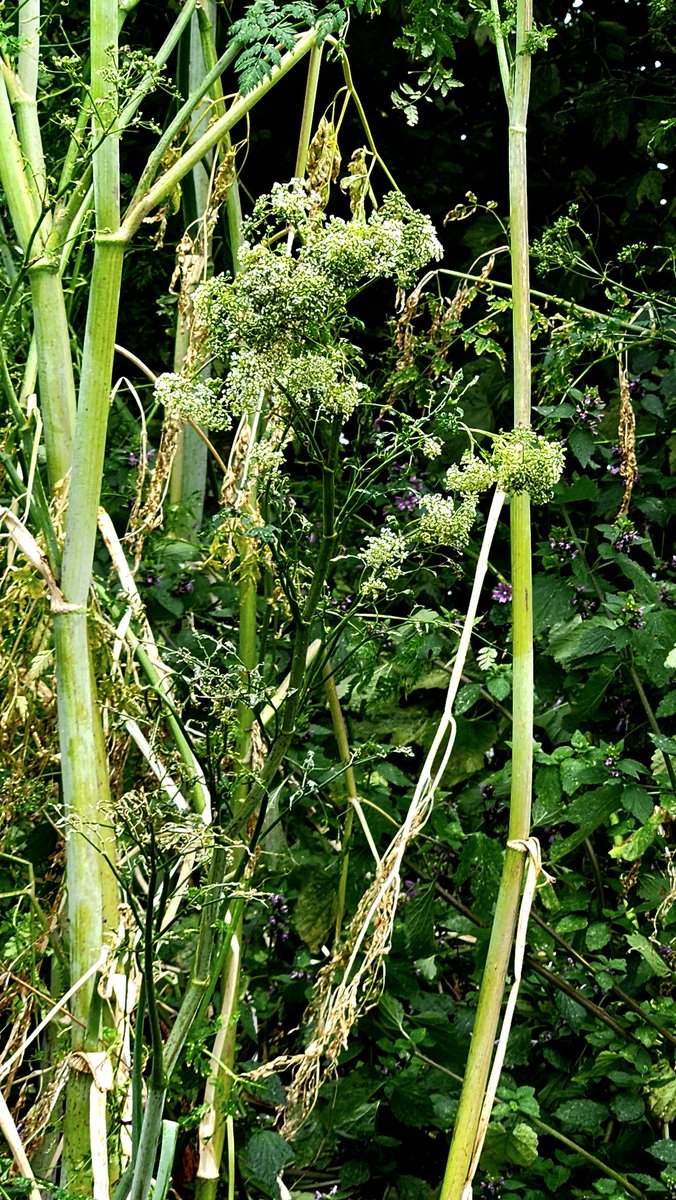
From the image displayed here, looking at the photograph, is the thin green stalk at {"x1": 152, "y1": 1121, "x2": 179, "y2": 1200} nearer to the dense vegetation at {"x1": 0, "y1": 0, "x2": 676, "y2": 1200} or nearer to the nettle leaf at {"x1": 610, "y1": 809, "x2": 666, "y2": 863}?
the dense vegetation at {"x1": 0, "y1": 0, "x2": 676, "y2": 1200}

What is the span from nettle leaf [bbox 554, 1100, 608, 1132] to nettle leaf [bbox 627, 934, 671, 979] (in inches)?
8.6

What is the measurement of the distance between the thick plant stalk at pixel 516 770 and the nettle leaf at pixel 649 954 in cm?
50

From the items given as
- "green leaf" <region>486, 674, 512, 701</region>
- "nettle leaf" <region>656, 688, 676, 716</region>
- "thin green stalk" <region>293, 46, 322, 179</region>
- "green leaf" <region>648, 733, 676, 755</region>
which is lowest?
"green leaf" <region>648, 733, 676, 755</region>

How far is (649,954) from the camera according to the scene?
A: 158cm

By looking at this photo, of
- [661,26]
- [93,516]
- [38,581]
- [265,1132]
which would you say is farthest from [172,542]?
[661,26]

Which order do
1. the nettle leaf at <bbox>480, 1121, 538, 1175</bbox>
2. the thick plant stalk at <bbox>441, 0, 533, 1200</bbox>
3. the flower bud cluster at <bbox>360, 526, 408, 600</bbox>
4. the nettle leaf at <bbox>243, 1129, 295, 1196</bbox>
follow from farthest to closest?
1. the nettle leaf at <bbox>480, 1121, 538, 1175</bbox>
2. the nettle leaf at <bbox>243, 1129, 295, 1196</bbox>
3. the thick plant stalk at <bbox>441, 0, 533, 1200</bbox>
4. the flower bud cluster at <bbox>360, 526, 408, 600</bbox>

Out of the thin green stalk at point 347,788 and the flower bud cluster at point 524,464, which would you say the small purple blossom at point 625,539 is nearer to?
the thin green stalk at point 347,788

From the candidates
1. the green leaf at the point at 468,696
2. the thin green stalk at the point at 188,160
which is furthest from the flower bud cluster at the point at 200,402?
the green leaf at the point at 468,696

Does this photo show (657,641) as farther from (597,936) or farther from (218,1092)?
(218,1092)

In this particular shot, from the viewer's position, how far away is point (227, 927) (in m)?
1.12

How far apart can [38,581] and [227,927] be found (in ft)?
1.55

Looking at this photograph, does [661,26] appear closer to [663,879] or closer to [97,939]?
[663,879]

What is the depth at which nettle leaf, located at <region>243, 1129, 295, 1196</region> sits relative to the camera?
1481 millimetres

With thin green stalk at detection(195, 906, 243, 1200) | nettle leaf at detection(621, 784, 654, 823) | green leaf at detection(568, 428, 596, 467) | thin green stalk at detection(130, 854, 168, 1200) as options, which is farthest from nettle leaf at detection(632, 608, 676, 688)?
thin green stalk at detection(130, 854, 168, 1200)
